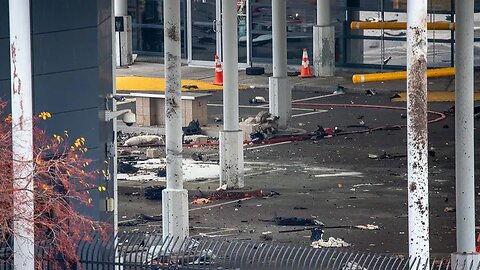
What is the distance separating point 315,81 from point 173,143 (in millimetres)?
16276

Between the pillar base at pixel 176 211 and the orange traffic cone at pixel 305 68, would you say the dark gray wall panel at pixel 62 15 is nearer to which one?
the pillar base at pixel 176 211

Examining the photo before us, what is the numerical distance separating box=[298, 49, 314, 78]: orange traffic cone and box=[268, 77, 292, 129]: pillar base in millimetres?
7037

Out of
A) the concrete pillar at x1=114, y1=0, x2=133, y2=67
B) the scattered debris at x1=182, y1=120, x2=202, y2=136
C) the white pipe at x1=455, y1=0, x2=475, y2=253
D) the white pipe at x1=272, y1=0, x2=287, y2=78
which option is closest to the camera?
the white pipe at x1=455, y1=0, x2=475, y2=253

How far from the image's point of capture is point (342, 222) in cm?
2028

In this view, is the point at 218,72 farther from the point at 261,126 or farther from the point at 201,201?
the point at 201,201

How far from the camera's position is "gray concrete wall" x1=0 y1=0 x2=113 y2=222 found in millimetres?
16031

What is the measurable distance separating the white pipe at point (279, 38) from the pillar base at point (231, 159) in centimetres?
476

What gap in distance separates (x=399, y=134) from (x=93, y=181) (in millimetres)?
11868

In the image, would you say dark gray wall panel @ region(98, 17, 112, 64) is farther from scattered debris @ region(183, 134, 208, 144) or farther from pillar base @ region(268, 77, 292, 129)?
pillar base @ region(268, 77, 292, 129)

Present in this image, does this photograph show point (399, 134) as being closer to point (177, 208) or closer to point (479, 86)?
point (479, 86)

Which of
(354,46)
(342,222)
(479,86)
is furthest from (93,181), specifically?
(354,46)

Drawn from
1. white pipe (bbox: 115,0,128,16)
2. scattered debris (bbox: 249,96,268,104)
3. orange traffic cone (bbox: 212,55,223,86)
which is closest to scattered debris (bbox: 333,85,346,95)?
scattered debris (bbox: 249,96,268,104)

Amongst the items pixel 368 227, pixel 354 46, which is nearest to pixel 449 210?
pixel 368 227

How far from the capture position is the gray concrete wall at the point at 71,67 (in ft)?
52.6
